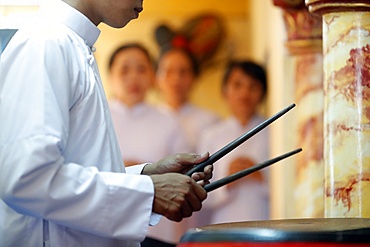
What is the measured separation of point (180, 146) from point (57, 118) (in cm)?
546

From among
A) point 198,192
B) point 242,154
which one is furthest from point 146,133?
point 198,192

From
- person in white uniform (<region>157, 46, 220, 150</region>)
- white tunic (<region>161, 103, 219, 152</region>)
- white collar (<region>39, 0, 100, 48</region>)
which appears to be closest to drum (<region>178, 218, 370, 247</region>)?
white collar (<region>39, 0, 100, 48</region>)

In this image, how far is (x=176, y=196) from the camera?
316 centimetres

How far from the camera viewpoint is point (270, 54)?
29.0 ft

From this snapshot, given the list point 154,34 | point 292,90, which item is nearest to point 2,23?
point 292,90

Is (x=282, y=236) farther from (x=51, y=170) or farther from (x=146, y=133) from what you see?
(x=146, y=133)

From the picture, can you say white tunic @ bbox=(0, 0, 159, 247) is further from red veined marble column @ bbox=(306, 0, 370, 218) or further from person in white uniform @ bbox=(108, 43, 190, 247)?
person in white uniform @ bbox=(108, 43, 190, 247)

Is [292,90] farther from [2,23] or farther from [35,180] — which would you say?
[35,180]

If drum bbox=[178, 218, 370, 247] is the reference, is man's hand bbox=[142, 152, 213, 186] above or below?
above

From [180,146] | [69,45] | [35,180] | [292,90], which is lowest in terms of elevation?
[180,146]

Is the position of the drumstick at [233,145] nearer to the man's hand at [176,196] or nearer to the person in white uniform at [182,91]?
the man's hand at [176,196]

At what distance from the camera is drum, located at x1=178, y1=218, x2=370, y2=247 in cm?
297

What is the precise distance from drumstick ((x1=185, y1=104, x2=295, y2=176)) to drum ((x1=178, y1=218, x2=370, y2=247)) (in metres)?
0.25

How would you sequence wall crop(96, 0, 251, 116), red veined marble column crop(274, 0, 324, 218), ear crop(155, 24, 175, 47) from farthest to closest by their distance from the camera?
wall crop(96, 0, 251, 116), ear crop(155, 24, 175, 47), red veined marble column crop(274, 0, 324, 218)
